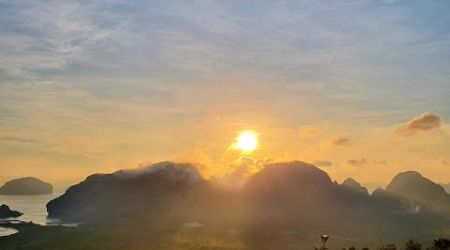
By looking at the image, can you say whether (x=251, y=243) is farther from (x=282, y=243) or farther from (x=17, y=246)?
(x=17, y=246)

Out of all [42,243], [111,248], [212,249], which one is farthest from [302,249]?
[42,243]

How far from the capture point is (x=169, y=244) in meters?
183

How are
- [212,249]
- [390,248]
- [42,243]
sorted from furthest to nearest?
[42,243], [212,249], [390,248]

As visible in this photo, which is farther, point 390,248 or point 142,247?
point 142,247

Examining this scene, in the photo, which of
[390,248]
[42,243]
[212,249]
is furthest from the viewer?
[42,243]

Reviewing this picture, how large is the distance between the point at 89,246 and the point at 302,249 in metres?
75.5

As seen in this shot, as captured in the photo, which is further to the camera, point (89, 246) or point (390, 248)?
point (89, 246)

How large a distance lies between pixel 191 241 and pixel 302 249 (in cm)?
4220

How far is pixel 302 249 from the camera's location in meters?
178

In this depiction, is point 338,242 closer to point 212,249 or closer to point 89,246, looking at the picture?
point 212,249

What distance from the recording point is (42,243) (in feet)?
617

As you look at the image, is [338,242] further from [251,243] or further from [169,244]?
[169,244]

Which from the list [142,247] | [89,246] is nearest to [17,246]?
[89,246]

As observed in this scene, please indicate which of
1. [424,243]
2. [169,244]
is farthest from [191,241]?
[424,243]
